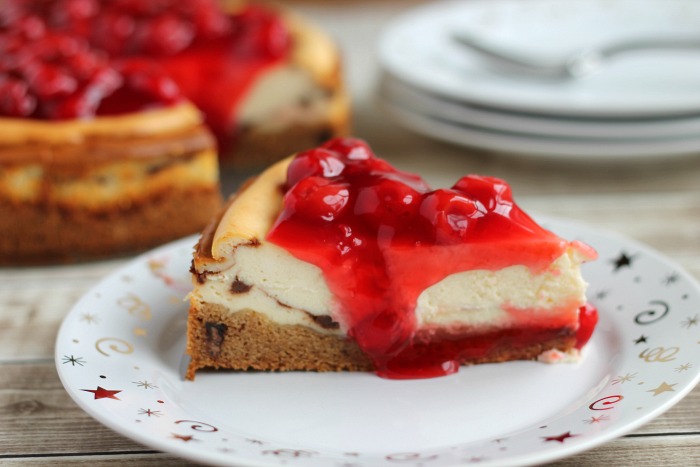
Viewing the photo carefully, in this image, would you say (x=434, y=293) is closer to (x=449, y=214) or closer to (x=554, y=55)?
(x=449, y=214)

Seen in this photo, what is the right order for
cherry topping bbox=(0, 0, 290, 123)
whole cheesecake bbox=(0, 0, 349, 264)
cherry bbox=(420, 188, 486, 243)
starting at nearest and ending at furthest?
1. cherry bbox=(420, 188, 486, 243)
2. whole cheesecake bbox=(0, 0, 349, 264)
3. cherry topping bbox=(0, 0, 290, 123)

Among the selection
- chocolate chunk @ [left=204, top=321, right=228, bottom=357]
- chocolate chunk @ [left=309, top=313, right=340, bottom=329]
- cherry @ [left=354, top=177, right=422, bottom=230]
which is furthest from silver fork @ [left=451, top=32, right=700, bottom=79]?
chocolate chunk @ [left=204, top=321, right=228, bottom=357]

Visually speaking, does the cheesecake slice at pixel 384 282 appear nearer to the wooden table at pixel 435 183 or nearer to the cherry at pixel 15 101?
the wooden table at pixel 435 183

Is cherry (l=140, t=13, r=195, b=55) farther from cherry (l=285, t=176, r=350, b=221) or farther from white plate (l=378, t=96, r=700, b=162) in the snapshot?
cherry (l=285, t=176, r=350, b=221)

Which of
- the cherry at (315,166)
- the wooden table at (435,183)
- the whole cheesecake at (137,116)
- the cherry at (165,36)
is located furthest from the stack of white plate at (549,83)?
the cherry at (315,166)

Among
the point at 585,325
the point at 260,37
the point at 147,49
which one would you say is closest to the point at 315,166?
the point at 585,325
